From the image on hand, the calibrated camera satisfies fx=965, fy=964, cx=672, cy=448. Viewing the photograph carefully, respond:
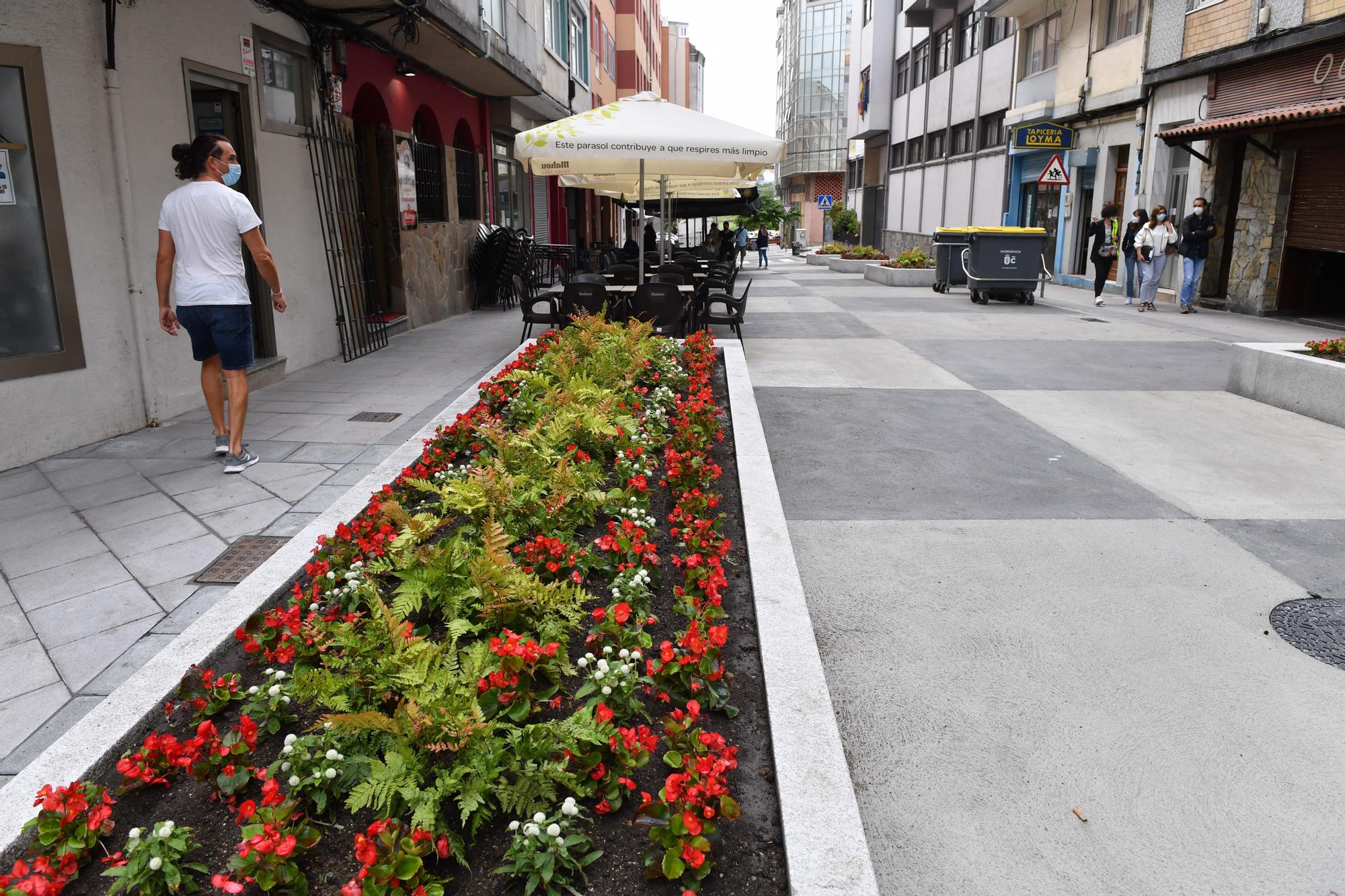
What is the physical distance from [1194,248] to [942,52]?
21.8 meters

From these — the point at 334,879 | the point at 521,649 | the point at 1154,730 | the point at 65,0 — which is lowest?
the point at 1154,730

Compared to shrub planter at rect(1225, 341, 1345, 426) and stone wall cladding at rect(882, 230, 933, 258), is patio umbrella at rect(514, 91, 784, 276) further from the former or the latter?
stone wall cladding at rect(882, 230, 933, 258)

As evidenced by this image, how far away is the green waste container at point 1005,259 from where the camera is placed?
59.2ft

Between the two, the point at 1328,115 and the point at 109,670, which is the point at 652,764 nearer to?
the point at 109,670

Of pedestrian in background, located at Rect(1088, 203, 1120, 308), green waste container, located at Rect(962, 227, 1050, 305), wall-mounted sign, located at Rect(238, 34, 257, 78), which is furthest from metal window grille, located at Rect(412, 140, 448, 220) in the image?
pedestrian in background, located at Rect(1088, 203, 1120, 308)

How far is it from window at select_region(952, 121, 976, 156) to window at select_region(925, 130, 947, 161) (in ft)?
2.10

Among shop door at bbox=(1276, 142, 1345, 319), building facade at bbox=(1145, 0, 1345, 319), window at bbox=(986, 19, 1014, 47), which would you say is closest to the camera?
building facade at bbox=(1145, 0, 1345, 319)

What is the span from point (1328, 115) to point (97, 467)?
1507 cm

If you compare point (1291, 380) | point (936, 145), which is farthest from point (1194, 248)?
point (936, 145)

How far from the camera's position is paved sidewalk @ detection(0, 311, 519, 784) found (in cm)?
342

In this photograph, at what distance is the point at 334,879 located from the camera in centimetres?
210

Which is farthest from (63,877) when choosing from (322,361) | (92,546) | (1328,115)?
(1328,115)

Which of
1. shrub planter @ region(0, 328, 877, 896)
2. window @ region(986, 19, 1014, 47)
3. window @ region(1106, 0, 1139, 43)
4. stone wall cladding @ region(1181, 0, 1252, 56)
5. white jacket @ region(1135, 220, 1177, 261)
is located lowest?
shrub planter @ region(0, 328, 877, 896)

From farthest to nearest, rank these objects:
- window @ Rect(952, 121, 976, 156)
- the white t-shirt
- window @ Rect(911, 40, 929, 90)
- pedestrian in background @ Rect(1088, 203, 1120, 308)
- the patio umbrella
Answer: window @ Rect(911, 40, 929, 90)
window @ Rect(952, 121, 976, 156)
pedestrian in background @ Rect(1088, 203, 1120, 308)
the patio umbrella
the white t-shirt
